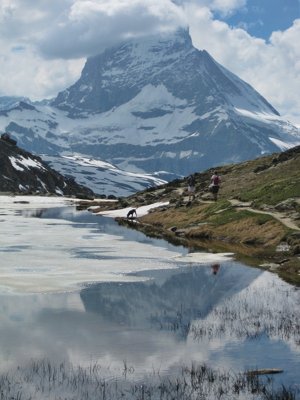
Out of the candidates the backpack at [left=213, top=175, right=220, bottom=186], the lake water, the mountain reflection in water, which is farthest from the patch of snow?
the mountain reflection in water

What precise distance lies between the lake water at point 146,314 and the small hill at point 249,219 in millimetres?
4540

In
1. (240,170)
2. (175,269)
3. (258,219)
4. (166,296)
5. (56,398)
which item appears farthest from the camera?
(240,170)

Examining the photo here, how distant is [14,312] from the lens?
23188 mm

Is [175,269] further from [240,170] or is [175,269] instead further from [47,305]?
[240,170]

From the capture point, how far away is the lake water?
59.2 feet

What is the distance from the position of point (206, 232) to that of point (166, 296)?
29017 millimetres

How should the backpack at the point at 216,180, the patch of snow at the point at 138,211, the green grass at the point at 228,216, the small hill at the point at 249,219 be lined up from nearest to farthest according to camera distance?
the small hill at the point at 249,219, the green grass at the point at 228,216, the backpack at the point at 216,180, the patch of snow at the point at 138,211

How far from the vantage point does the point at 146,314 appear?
23.7m

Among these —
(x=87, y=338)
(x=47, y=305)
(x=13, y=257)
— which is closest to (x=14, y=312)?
(x=47, y=305)

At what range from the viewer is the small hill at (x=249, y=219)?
139ft

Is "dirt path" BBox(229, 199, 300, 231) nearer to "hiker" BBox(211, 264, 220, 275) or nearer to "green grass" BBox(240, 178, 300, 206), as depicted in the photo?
"green grass" BBox(240, 178, 300, 206)

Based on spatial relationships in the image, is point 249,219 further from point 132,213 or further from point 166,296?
point 132,213

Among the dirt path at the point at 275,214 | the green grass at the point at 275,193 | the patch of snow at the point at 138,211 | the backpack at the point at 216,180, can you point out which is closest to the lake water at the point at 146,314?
the dirt path at the point at 275,214

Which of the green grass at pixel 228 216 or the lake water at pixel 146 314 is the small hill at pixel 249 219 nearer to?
the green grass at pixel 228 216
